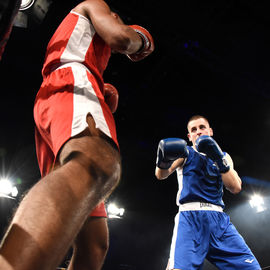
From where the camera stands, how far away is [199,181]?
215cm

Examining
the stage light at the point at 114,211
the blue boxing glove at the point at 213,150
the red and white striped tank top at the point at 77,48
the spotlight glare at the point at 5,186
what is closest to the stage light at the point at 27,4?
the red and white striped tank top at the point at 77,48

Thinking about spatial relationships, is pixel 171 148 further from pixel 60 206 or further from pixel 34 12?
pixel 34 12

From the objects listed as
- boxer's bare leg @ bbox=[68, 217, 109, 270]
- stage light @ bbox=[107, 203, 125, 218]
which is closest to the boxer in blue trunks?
boxer's bare leg @ bbox=[68, 217, 109, 270]

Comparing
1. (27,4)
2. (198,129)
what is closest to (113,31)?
(198,129)

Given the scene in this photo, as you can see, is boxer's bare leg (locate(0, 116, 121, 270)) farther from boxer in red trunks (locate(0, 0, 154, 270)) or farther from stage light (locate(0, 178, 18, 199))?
stage light (locate(0, 178, 18, 199))

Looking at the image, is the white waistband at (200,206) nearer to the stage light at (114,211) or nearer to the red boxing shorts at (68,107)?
the red boxing shorts at (68,107)

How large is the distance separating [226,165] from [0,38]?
1.93 metres

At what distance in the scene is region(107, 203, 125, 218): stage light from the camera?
7.11 metres

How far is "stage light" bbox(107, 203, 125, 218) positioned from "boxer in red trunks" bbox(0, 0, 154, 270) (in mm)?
6419

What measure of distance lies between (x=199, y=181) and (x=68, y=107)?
5.70 feet

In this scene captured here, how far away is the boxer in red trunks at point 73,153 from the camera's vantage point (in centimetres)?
40

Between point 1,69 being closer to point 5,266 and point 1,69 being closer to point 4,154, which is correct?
point 4,154

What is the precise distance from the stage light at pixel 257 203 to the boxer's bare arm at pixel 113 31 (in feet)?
25.2

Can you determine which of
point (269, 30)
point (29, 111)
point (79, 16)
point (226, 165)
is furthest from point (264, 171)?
point (79, 16)
